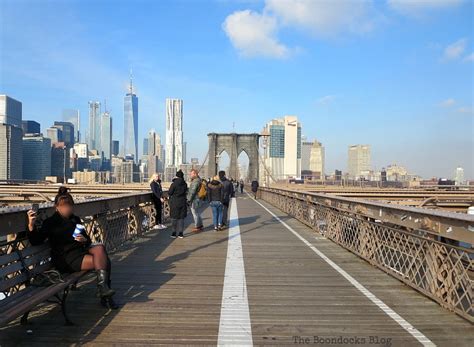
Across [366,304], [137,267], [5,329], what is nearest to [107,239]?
[137,267]

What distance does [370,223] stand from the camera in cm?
819

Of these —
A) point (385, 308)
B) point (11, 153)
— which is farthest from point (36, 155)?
point (385, 308)

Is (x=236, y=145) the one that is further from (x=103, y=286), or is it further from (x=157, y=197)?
(x=103, y=286)

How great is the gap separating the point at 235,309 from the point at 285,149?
113m

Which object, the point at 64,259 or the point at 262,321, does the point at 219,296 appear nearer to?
the point at 262,321

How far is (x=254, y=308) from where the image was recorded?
5367mm

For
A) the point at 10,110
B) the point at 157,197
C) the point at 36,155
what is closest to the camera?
the point at 157,197

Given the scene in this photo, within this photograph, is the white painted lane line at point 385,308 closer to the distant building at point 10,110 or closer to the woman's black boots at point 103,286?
the woman's black boots at point 103,286

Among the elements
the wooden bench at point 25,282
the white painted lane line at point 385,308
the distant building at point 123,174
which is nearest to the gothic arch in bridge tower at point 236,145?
the distant building at point 123,174

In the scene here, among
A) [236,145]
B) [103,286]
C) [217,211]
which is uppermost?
[236,145]

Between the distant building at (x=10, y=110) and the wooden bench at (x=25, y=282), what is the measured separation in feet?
500

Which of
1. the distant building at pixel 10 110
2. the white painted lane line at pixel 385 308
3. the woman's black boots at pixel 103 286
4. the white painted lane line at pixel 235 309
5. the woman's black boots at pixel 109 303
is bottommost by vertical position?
the white painted lane line at pixel 385 308

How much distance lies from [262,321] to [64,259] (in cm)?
229

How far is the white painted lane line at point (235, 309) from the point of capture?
440 centimetres
